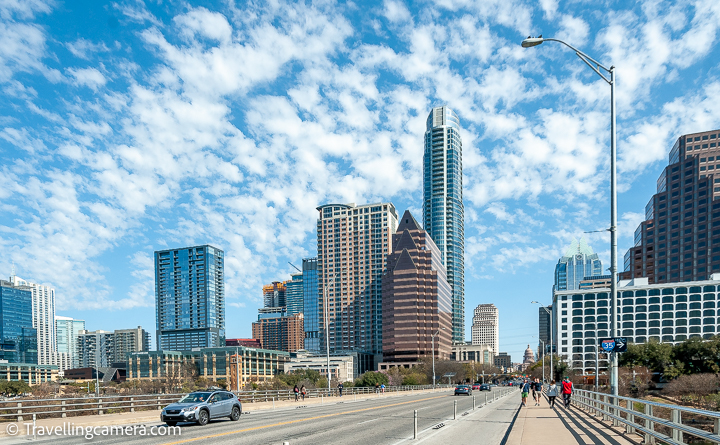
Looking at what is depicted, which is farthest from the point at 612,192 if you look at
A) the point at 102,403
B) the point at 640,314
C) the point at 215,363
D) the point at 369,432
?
the point at 215,363

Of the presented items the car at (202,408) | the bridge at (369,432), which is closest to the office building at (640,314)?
the bridge at (369,432)

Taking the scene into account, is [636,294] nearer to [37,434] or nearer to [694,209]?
[694,209]

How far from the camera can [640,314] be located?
150 m

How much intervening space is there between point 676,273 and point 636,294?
23.1 m

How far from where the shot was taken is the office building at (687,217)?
510 feet

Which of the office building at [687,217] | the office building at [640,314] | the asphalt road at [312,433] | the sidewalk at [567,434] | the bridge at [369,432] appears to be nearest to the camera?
the sidewalk at [567,434]

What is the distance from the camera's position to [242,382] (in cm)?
15850

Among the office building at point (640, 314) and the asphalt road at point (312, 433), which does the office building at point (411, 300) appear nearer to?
the office building at point (640, 314)

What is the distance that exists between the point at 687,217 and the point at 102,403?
7090 inches

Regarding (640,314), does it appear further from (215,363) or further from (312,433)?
(312,433)

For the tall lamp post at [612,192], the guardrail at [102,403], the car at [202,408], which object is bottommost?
the guardrail at [102,403]

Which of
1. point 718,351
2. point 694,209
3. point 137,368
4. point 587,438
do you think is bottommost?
point 137,368

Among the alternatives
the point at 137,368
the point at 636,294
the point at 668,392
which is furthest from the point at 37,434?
the point at 137,368

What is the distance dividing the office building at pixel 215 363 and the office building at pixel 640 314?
97.9m
